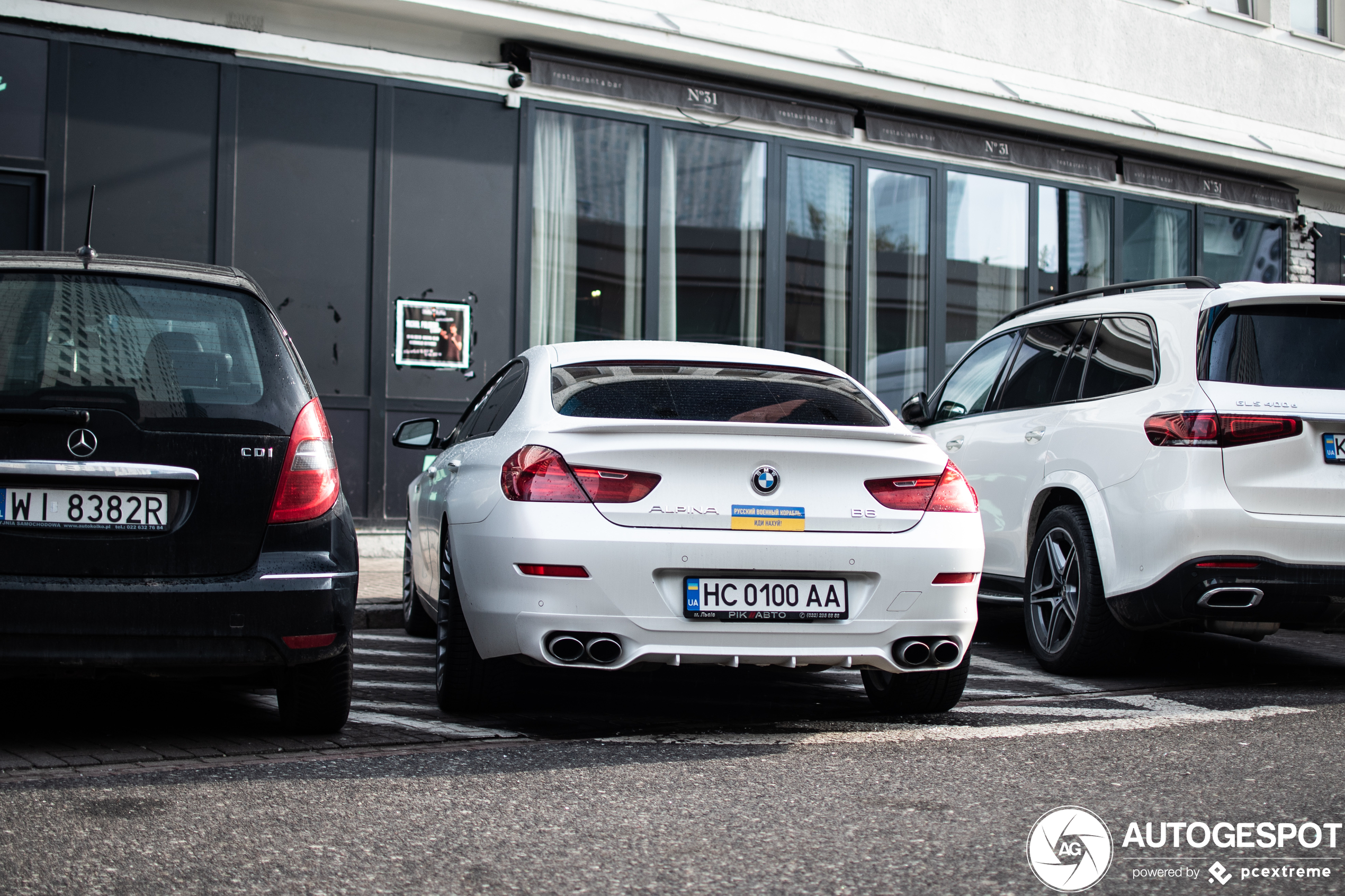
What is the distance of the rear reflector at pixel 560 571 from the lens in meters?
4.44

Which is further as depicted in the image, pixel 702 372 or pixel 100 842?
pixel 702 372

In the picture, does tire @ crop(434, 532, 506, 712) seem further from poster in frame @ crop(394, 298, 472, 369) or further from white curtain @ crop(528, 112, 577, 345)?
white curtain @ crop(528, 112, 577, 345)

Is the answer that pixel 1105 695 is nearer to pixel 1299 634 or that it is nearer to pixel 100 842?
pixel 1299 634

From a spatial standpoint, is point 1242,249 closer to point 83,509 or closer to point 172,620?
point 172,620

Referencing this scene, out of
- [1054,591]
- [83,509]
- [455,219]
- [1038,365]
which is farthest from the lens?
[455,219]

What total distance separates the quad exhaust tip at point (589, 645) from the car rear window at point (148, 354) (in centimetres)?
113

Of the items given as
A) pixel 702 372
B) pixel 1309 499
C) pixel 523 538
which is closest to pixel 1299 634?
pixel 1309 499

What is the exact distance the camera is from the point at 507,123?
11758mm

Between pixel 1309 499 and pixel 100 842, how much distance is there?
15.6 ft

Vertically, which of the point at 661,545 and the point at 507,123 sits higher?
the point at 507,123

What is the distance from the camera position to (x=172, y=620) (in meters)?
4.18

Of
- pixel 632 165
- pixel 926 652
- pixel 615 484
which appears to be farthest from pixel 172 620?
pixel 632 165

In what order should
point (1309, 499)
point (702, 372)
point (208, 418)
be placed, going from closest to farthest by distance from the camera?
1. point (208, 418)
2. point (702, 372)
3. point (1309, 499)

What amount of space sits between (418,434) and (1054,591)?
323 centimetres
